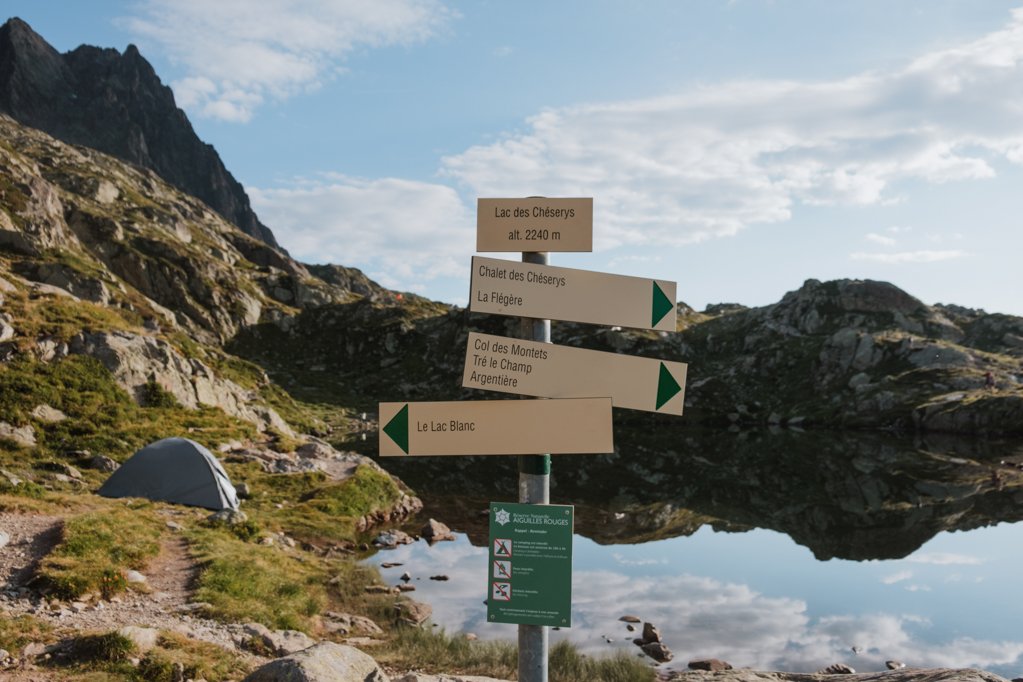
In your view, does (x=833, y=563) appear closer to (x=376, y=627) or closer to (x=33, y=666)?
(x=376, y=627)

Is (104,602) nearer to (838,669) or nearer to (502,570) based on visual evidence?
(502,570)

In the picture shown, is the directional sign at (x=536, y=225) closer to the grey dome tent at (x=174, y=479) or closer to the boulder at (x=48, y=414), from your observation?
the grey dome tent at (x=174, y=479)

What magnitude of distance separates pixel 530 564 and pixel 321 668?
440cm

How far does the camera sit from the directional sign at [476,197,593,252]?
668 cm

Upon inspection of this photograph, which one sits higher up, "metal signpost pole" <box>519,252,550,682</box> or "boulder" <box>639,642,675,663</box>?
"metal signpost pole" <box>519,252,550,682</box>

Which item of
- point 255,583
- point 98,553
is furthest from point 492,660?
point 98,553

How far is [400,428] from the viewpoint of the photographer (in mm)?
6707

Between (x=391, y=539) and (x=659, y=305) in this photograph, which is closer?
(x=659, y=305)

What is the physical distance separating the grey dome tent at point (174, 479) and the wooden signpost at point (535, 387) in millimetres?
23066

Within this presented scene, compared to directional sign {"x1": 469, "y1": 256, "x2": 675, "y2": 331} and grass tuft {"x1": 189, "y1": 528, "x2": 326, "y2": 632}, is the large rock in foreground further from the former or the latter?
grass tuft {"x1": 189, "y1": 528, "x2": 326, "y2": 632}

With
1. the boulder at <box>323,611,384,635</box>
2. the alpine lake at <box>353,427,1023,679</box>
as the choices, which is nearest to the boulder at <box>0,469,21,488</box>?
the boulder at <box>323,611,384,635</box>

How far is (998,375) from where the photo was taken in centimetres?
9219

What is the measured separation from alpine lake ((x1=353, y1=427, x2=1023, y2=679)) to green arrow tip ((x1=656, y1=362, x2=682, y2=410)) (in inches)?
555

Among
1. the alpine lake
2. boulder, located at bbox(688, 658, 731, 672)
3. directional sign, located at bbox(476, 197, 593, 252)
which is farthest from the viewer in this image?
the alpine lake
